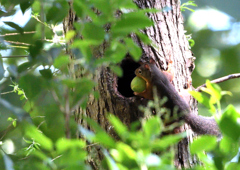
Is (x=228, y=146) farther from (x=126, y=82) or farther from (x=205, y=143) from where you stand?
(x=126, y=82)

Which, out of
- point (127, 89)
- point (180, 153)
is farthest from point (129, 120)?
point (127, 89)

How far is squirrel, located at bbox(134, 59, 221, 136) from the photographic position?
1.69 m

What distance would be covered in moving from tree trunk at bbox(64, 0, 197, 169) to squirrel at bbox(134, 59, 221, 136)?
0.05 m

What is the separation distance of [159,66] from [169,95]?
0.66 feet

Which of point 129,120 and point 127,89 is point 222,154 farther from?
point 127,89

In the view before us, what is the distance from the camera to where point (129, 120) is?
1.51 metres

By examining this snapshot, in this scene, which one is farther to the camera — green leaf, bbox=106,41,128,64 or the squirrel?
the squirrel

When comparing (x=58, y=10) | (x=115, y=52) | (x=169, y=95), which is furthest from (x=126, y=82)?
(x=115, y=52)

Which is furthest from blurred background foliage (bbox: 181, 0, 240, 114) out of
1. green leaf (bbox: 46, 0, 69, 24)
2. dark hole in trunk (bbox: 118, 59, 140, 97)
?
green leaf (bbox: 46, 0, 69, 24)

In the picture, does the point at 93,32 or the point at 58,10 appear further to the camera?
the point at 58,10

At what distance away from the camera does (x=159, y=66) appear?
1716mm

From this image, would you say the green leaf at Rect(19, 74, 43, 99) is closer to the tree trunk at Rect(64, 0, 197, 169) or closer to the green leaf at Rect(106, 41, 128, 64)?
the green leaf at Rect(106, 41, 128, 64)

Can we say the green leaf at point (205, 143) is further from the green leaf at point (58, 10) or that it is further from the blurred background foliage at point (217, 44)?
the blurred background foliage at point (217, 44)

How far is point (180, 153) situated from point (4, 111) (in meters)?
1.03
